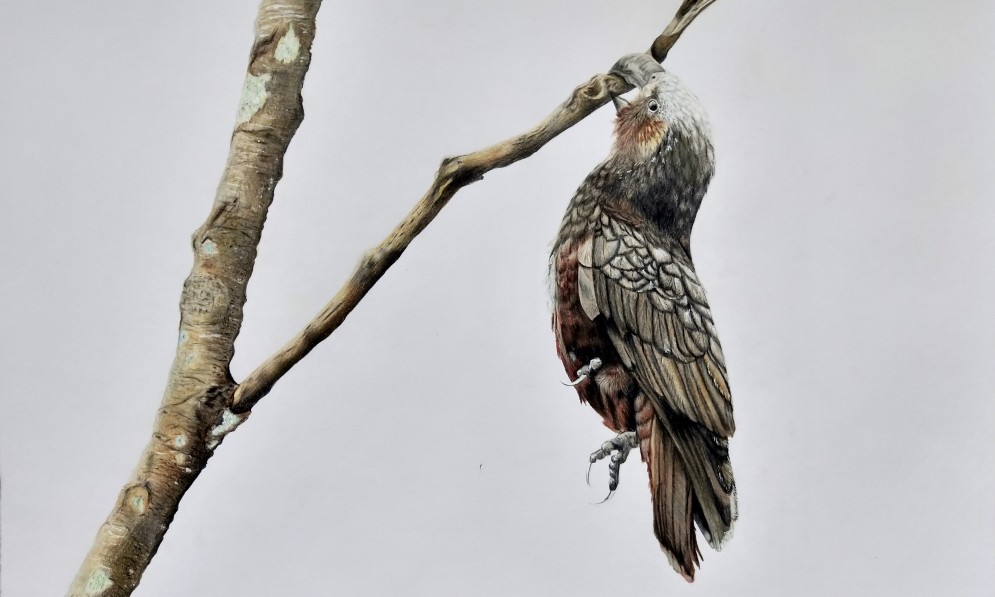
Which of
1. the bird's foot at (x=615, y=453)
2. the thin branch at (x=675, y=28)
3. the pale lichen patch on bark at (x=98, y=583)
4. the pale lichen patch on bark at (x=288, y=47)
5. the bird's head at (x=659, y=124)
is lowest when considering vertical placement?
the pale lichen patch on bark at (x=98, y=583)

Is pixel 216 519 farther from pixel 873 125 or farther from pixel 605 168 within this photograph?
pixel 873 125

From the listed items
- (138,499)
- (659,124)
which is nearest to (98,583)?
(138,499)

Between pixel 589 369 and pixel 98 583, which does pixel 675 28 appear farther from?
pixel 98 583

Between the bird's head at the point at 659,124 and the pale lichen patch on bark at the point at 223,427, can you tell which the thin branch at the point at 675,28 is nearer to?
the bird's head at the point at 659,124

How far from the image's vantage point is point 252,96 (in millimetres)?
1396

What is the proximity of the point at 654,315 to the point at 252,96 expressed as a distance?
2.49ft

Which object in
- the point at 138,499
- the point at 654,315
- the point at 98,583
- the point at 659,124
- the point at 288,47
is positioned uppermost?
the point at 288,47

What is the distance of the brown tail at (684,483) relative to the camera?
1.38 metres

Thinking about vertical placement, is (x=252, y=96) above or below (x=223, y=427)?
above

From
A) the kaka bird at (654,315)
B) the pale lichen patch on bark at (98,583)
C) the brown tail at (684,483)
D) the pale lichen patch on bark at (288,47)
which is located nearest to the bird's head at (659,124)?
the kaka bird at (654,315)

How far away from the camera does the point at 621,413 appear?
55.2 inches

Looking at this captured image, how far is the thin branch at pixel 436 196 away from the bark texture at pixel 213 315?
7cm

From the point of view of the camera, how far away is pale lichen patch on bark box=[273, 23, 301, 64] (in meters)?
1.38

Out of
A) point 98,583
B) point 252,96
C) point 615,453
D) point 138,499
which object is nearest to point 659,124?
point 615,453
